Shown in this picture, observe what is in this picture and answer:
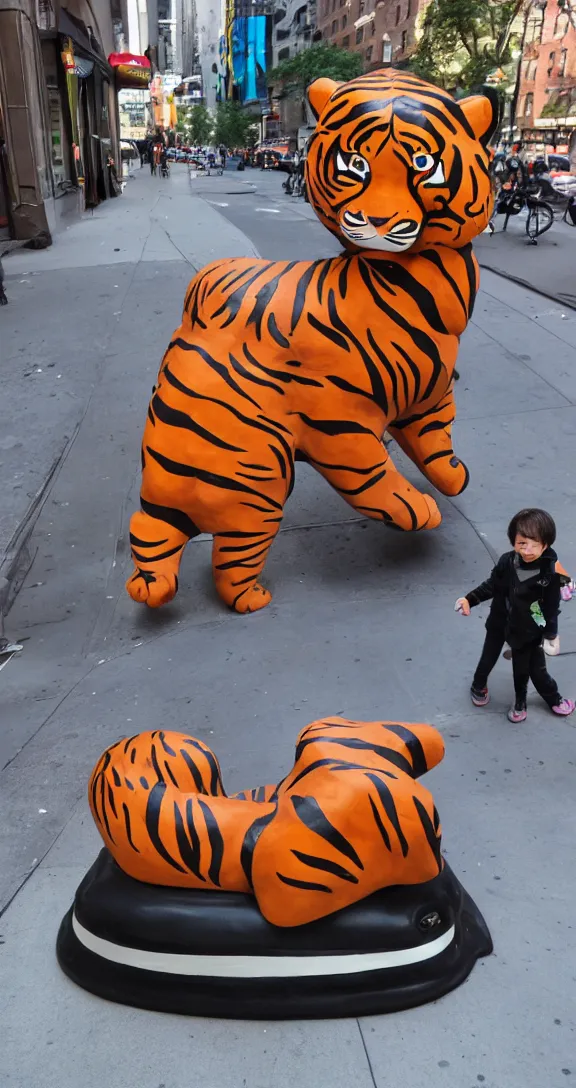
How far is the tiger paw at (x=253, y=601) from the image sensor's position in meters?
4.43

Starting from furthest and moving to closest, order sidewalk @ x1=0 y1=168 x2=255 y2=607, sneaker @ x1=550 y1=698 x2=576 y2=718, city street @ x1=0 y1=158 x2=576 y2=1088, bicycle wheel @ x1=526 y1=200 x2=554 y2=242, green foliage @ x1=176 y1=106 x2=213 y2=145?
green foliage @ x1=176 y1=106 x2=213 y2=145, bicycle wheel @ x1=526 y1=200 x2=554 y2=242, sidewalk @ x1=0 y1=168 x2=255 y2=607, sneaker @ x1=550 y1=698 x2=576 y2=718, city street @ x1=0 y1=158 x2=576 y2=1088

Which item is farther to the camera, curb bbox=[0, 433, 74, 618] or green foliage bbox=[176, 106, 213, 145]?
green foliage bbox=[176, 106, 213, 145]

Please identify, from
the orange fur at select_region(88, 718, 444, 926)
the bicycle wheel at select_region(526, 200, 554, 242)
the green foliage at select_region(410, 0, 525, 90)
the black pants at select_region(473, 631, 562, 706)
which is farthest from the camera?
the green foliage at select_region(410, 0, 525, 90)

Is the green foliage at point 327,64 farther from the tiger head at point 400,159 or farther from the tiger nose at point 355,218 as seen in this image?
the tiger nose at point 355,218

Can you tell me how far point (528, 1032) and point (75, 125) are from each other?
2110 centimetres

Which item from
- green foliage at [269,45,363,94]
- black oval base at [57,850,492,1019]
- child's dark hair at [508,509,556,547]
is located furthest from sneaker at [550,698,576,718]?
green foliage at [269,45,363,94]

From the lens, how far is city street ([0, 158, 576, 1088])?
2047 millimetres

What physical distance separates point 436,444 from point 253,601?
1363 millimetres

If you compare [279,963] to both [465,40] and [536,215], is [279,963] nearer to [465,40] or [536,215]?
[536,215]

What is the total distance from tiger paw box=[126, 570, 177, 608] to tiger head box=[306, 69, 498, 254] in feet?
6.15

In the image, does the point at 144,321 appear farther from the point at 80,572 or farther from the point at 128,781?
the point at 128,781

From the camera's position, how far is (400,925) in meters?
2.03

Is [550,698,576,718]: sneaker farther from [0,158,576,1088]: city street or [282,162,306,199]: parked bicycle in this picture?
[282,162,306,199]: parked bicycle

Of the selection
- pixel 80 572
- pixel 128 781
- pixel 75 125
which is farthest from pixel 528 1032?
pixel 75 125
